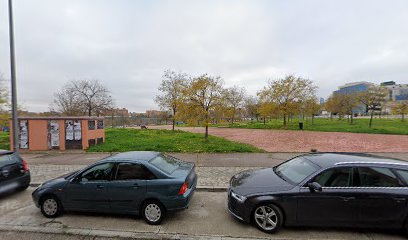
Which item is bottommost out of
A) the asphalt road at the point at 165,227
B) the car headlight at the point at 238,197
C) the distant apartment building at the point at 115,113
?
the asphalt road at the point at 165,227

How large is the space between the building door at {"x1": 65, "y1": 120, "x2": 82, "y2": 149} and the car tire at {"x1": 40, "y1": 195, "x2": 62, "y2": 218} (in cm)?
820

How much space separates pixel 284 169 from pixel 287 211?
1.07 m

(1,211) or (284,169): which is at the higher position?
(284,169)

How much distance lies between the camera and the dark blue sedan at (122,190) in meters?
3.74

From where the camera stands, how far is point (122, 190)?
3.83 m

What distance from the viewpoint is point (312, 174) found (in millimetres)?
3537

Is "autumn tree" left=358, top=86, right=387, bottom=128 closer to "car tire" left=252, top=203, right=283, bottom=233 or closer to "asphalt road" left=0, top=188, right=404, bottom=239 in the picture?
"asphalt road" left=0, top=188, right=404, bottom=239

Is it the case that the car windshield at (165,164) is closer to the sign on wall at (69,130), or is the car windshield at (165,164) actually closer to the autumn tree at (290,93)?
the sign on wall at (69,130)

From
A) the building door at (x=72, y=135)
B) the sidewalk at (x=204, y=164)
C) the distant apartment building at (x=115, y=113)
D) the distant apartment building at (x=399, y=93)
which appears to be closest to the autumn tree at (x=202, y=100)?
the sidewalk at (x=204, y=164)

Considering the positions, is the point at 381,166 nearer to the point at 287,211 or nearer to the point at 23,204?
the point at 287,211

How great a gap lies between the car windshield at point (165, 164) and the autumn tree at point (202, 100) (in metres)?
8.57

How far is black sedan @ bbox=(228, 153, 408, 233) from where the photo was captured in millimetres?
3260

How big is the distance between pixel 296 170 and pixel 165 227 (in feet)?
9.22

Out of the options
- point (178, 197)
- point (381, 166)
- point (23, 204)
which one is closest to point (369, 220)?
point (381, 166)
